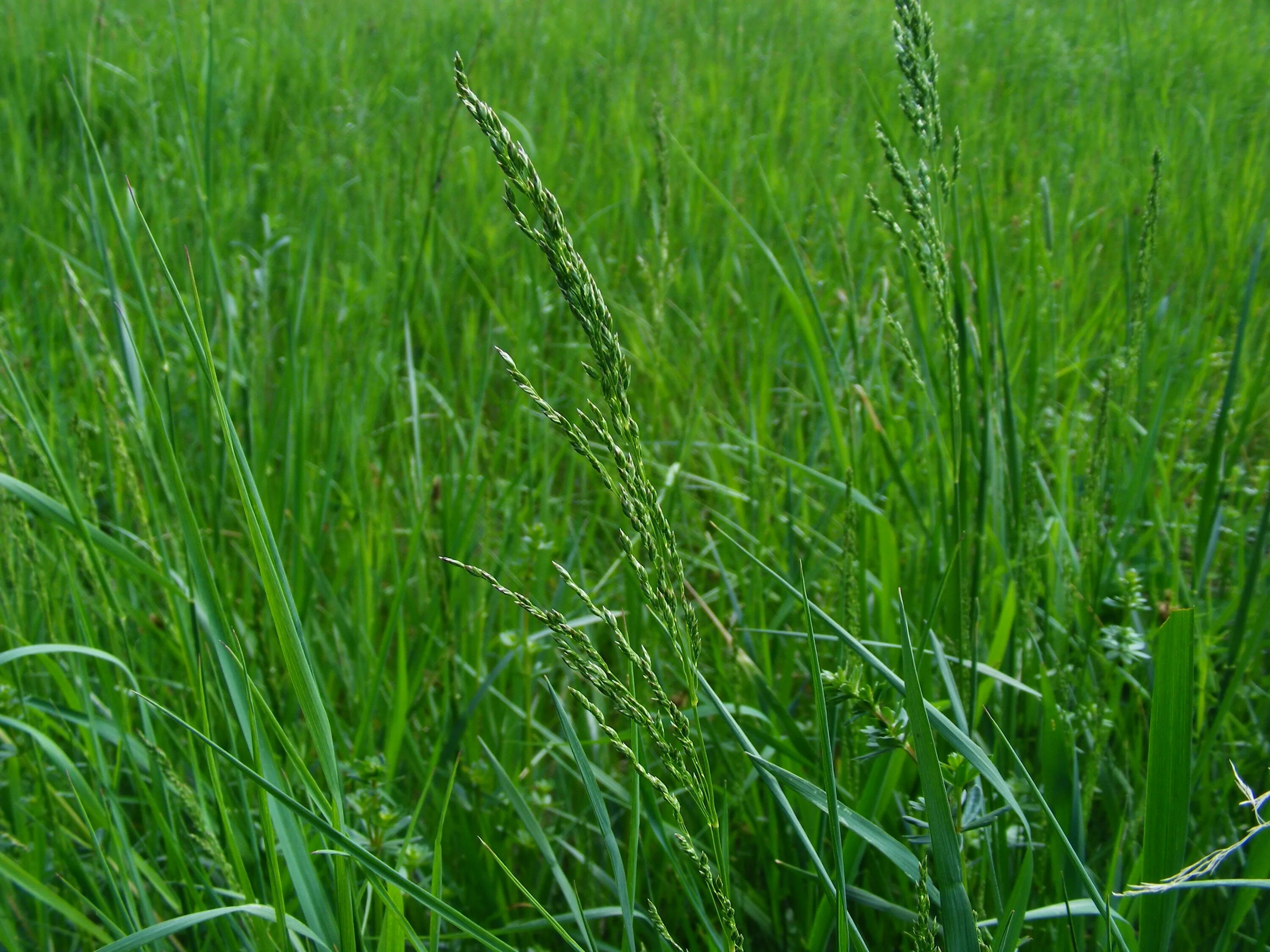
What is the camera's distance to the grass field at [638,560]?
71cm

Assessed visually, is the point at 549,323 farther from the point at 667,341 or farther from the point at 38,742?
the point at 38,742

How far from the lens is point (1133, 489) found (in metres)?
1.32

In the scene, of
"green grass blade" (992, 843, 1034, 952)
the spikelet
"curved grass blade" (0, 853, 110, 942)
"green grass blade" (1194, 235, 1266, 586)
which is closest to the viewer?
the spikelet

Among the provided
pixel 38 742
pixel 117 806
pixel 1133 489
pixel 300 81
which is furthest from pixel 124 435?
pixel 300 81

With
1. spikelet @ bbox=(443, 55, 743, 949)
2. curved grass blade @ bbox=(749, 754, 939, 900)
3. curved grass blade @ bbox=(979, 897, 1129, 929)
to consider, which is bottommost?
curved grass blade @ bbox=(979, 897, 1129, 929)

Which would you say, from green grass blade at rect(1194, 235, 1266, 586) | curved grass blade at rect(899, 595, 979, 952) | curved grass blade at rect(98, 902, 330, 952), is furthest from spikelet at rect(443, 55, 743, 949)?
green grass blade at rect(1194, 235, 1266, 586)

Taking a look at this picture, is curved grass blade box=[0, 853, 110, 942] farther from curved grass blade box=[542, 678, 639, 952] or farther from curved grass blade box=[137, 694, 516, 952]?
curved grass blade box=[542, 678, 639, 952]

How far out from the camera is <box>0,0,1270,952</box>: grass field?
2.31 feet

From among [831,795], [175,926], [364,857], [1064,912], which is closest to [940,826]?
[831,795]

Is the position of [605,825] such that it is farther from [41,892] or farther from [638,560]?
[41,892]

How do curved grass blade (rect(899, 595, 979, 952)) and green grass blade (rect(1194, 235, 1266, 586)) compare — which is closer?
curved grass blade (rect(899, 595, 979, 952))

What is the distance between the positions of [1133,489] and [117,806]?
4.37ft

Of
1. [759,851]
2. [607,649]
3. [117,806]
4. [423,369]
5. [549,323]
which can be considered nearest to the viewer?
[117,806]

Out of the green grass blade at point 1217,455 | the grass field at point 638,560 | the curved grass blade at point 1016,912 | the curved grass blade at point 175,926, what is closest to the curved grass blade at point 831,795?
the grass field at point 638,560
